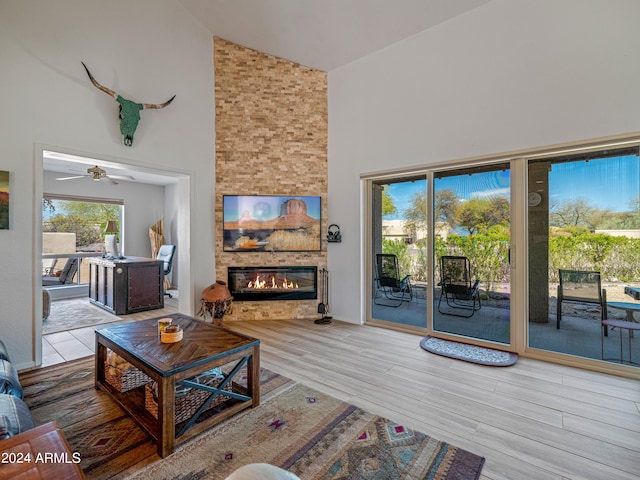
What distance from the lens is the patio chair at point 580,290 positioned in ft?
9.64

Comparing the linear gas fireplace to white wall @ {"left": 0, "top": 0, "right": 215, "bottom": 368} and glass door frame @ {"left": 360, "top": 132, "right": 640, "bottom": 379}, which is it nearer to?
white wall @ {"left": 0, "top": 0, "right": 215, "bottom": 368}

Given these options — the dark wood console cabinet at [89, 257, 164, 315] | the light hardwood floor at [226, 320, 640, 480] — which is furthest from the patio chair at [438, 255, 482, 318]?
the dark wood console cabinet at [89, 257, 164, 315]

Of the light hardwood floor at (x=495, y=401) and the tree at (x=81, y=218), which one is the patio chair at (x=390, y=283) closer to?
the light hardwood floor at (x=495, y=401)

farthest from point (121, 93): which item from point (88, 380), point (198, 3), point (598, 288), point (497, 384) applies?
point (598, 288)

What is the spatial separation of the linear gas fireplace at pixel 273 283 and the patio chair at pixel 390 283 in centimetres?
99

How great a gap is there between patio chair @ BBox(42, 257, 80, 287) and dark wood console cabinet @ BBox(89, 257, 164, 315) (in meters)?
0.93

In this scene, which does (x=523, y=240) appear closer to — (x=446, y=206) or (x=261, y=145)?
(x=446, y=206)

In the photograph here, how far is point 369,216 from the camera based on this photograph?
4.40 m

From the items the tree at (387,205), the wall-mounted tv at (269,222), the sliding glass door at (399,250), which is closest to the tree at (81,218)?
the wall-mounted tv at (269,222)

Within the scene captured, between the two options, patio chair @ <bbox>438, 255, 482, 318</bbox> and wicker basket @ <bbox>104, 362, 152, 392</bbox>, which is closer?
wicker basket @ <bbox>104, 362, 152, 392</bbox>

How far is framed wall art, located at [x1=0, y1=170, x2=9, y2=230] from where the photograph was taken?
9.17 feet

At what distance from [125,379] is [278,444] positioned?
1.45m

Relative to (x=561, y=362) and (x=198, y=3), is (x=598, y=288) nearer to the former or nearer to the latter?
(x=561, y=362)

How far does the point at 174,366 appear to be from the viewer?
1813mm
